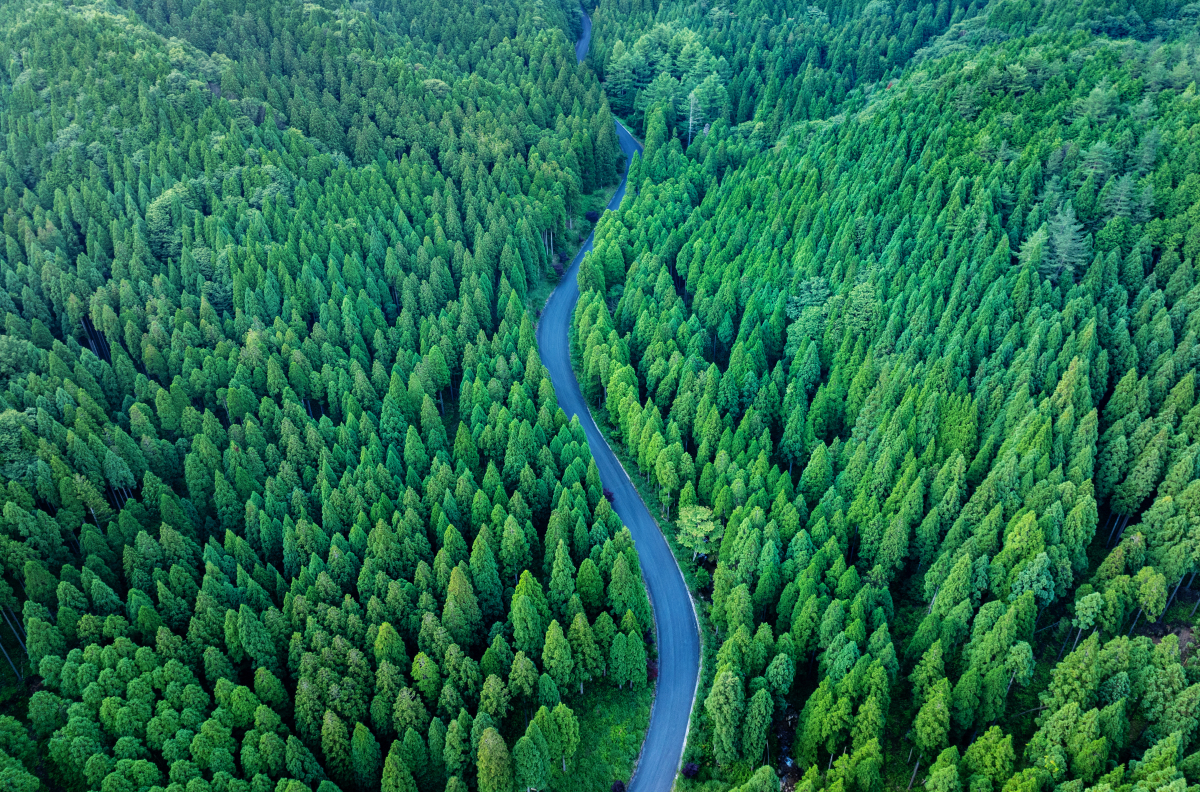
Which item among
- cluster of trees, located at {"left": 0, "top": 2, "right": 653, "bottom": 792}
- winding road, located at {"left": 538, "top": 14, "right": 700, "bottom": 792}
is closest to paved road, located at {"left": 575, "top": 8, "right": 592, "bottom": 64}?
cluster of trees, located at {"left": 0, "top": 2, "right": 653, "bottom": 792}

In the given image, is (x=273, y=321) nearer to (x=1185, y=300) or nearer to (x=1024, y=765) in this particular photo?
(x=1024, y=765)

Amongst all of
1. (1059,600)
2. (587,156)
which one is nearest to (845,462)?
(1059,600)

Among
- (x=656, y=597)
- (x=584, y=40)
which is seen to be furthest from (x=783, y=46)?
(x=656, y=597)

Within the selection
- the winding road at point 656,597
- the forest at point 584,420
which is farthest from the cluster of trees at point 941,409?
the winding road at point 656,597

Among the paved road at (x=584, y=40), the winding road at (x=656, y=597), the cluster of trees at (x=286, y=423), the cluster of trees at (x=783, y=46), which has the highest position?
the paved road at (x=584, y=40)

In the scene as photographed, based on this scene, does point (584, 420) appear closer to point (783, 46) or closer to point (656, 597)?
point (656, 597)

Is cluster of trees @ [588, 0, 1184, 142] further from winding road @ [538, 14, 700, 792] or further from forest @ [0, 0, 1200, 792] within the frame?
winding road @ [538, 14, 700, 792]

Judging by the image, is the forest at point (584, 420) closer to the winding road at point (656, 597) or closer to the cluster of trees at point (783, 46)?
the winding road at point (656, 597)
